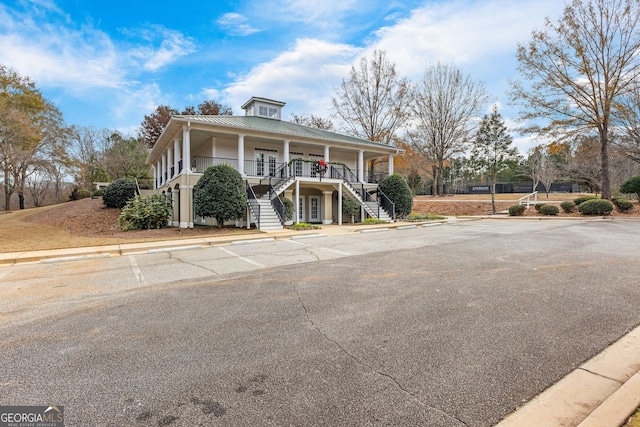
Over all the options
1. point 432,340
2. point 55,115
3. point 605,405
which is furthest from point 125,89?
point 605,405

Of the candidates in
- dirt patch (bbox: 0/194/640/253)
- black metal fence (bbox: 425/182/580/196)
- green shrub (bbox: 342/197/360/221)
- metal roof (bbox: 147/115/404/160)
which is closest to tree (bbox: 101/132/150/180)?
dirt patch (bbox: 0/194/640/253)

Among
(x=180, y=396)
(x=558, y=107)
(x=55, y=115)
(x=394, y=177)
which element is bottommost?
(x=180, y=396)

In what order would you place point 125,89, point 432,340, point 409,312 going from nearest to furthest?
point 432,340 → point 409,312 → point 125,89

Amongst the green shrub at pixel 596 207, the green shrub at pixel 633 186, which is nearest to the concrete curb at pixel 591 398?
the green shrub at pixel 596 207

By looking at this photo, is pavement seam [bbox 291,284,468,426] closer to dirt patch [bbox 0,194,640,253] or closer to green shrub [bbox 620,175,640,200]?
dirt patch [bbox 0,194,640,253]

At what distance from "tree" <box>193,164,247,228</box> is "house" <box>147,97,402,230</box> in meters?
1.17

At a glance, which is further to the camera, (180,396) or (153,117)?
(153,117)

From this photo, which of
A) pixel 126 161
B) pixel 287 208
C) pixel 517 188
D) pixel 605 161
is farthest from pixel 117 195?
pixel 517 188

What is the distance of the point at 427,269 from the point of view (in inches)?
255

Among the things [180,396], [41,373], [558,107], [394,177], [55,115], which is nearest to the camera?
[180,396]

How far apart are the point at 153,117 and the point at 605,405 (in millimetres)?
41205

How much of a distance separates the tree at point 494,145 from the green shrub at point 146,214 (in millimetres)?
23507

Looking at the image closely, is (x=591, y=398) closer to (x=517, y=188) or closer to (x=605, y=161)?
(x=605, y=161)

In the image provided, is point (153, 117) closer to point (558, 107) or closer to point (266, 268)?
point (266, 268)
